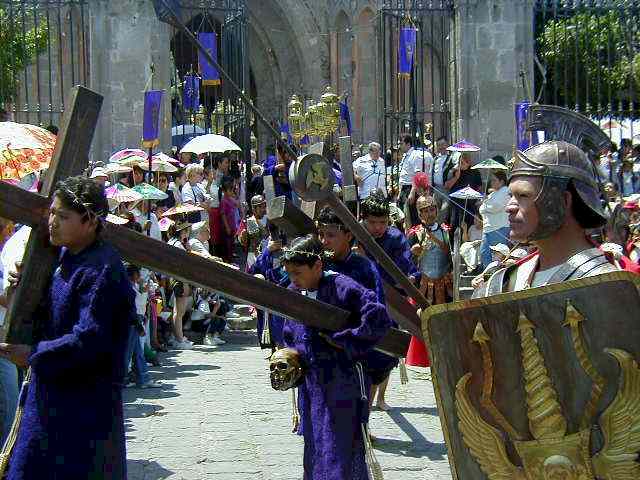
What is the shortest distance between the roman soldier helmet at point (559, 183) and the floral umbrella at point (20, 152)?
423 centimetres

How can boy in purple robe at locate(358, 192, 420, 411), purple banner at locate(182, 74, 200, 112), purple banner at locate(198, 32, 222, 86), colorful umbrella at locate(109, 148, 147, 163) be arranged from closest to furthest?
boy in purple robe at locate(358, 192, 420, 411) < colorful umbrella at locate(109, 148, 147, 163) < purple banner at locate(198, 32, 222, 86) < purple banner at locate(182, 74, 200, 112)

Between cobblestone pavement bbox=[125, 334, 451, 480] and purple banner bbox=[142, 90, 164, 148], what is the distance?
3.72 meters

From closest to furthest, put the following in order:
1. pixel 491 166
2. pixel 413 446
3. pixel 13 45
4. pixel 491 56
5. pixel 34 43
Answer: pixel 413 446, pixel 491 166, pixel 491 56, pixel 13 45, pixel 34 43

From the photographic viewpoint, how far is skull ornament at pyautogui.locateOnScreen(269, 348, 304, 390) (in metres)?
5.57

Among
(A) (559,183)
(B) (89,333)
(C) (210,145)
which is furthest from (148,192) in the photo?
(A) (559,183)

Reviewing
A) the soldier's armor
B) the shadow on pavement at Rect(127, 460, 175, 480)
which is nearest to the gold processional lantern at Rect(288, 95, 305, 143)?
the shadow on pavement at Rect(127, 460, 175, 480)

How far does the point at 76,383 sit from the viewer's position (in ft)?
15.1

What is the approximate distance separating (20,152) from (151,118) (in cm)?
712

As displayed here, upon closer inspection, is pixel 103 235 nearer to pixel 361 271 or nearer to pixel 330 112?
pixel 361 271

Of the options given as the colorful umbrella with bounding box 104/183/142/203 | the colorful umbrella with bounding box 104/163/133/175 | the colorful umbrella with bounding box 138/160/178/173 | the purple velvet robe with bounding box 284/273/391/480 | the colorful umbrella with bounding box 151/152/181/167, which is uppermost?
the colorful umbrella with bounding box 151/152/181/167

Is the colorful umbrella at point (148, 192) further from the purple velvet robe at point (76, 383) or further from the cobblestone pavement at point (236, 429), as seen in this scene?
the purple velvet robe at point (76, 383)

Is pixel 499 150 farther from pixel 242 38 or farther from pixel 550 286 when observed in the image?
pixel 550 286

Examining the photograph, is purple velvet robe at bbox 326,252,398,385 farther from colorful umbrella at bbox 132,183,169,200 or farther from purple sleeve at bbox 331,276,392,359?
colorful umbrella at bbox 132,183,169,200

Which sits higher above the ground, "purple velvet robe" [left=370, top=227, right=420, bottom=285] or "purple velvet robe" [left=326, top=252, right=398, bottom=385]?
"purple velvet robe" [left=370, top=227, right=420, bottom=285]
